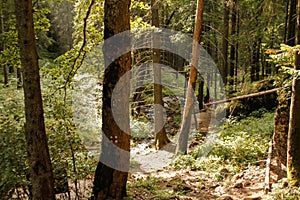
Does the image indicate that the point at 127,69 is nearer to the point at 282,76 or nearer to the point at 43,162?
the point at 43,162

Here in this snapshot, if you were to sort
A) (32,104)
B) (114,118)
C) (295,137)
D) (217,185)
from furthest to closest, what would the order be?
(217,185) < (295,137) < (114,118) < (32,104)

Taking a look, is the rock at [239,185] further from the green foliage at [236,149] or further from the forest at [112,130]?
the green foliage at [236,149]

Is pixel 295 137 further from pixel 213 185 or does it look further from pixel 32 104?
pixel 32 104

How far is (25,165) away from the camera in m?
4.69

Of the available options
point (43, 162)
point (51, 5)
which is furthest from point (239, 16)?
point (51, 5)

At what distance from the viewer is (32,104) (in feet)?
14.3

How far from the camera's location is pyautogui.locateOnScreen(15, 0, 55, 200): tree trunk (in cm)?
430

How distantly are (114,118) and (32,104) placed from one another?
4.51 feet

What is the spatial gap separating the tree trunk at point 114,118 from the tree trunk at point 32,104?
107 centimetres

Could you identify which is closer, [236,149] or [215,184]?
[215,184]

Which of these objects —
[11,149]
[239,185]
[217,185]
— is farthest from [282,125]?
[11,149]

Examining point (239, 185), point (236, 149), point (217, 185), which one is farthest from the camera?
point (236, 149)

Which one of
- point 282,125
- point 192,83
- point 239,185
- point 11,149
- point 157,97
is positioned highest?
point 192,83

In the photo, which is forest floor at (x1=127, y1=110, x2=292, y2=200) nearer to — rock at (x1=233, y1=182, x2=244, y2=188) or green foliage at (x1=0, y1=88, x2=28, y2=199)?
rock at (x1=233, y1=182, x2=244, y2=188)
